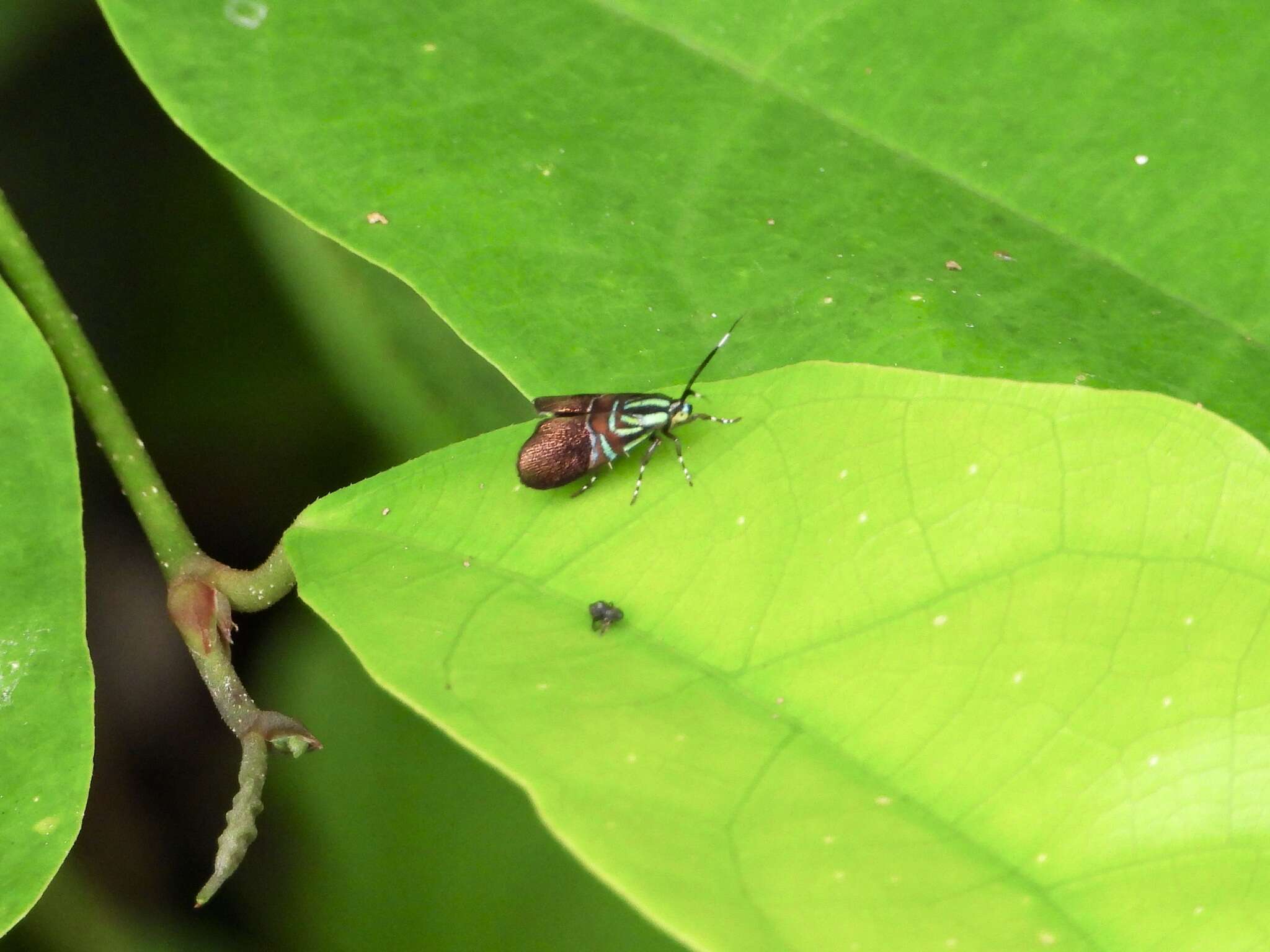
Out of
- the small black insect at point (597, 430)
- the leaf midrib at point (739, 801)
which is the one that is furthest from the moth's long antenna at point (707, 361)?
the leaf midrib at point (739, 801)

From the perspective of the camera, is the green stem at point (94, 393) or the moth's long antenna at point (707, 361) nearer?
the moth's long antenna at point (707, 361)

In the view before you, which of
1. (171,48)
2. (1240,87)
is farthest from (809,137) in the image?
(171,48)

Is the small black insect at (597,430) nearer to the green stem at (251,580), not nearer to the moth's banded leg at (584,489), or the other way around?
the moth's banded leg at (584,489)

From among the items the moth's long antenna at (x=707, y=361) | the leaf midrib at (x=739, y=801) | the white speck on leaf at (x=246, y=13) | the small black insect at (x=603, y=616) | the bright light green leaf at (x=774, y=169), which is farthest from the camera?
the white speck on leaf at (x=246, y=13)

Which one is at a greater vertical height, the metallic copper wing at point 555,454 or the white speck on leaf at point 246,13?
the white speck on leaf at point 246,13

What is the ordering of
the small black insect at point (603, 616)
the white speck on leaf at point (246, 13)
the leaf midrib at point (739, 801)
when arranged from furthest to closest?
the white speck on leaf at point (246, 13), the small black insect at point (603, 616), the leaf midrib at point (739, 801)

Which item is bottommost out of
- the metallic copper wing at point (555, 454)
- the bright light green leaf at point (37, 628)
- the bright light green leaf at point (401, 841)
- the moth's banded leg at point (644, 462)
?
the bright light green leaf at point (401, 841)
